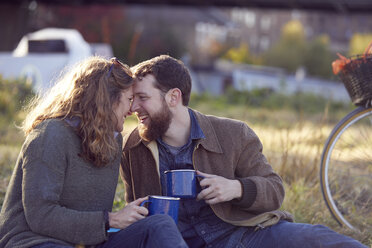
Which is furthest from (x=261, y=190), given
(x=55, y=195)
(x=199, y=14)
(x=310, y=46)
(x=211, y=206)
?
(x=199, y=14)

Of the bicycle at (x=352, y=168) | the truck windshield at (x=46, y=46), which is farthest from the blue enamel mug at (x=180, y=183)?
the truck windshield at (x=46, y=46)

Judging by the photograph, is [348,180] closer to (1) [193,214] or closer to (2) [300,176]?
(2) [300,176]

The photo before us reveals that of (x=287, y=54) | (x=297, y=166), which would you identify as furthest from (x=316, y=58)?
(x=297, y=166)

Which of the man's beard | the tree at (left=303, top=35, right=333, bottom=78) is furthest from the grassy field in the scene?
the tree at (left=303, top=35, right=333, bottom=78)

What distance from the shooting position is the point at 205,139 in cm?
327

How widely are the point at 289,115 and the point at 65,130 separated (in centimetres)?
810

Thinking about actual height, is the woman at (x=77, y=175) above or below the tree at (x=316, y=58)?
above

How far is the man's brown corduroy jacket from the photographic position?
3170 mm

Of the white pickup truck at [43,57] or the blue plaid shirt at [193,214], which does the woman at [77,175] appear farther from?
the white pickup truck at [43,57]

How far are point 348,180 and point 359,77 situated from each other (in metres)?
1.33

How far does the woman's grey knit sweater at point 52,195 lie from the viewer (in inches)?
102

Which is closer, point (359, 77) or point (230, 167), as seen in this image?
point (230, 167)

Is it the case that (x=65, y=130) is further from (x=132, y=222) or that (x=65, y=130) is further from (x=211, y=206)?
(x=211, y=206)

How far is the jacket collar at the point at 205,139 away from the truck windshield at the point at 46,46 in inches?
353
